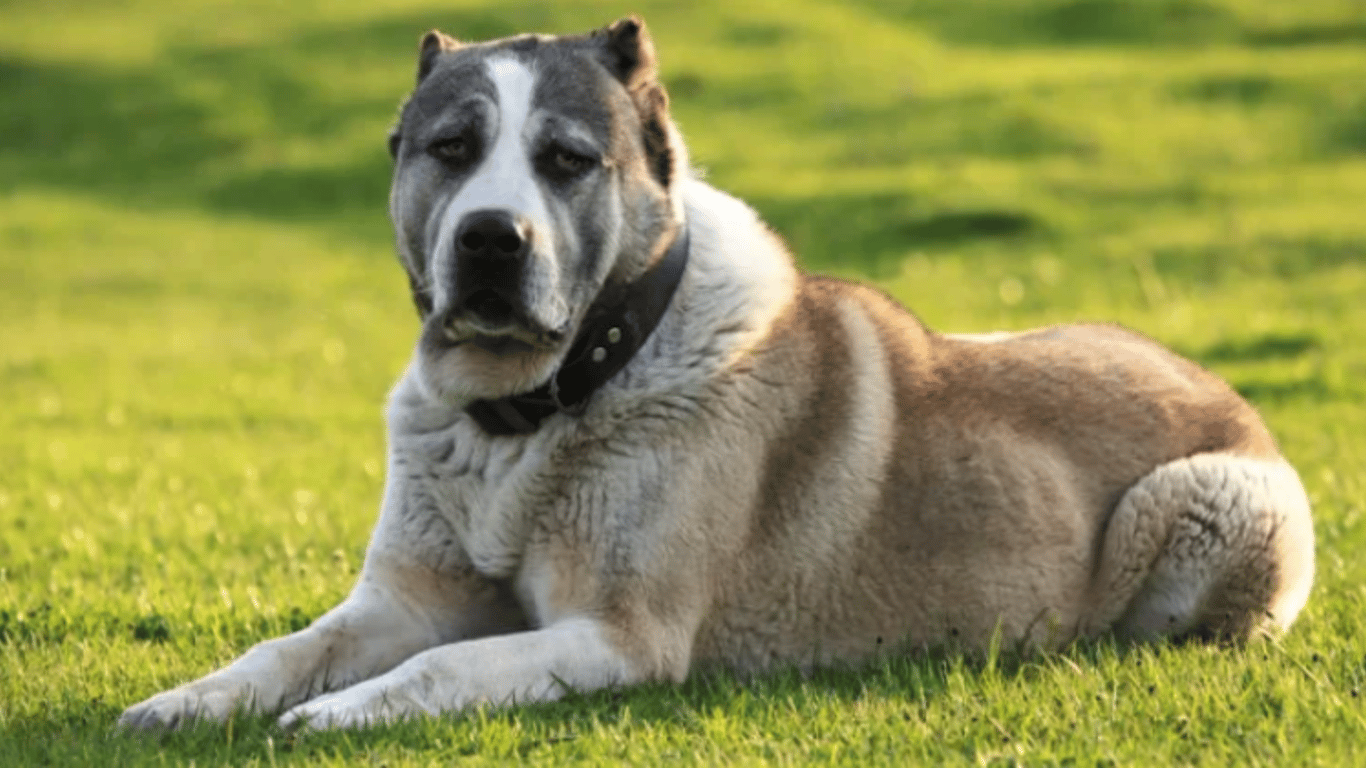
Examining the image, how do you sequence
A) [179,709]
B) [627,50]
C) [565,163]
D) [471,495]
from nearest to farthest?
[179,709]
[565,163]
[471,495]
[627,50]

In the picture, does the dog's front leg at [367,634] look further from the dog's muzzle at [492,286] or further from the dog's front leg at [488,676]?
the dog's muzzle at [492,286]

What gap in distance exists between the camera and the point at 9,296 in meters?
22.9

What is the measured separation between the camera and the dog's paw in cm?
509

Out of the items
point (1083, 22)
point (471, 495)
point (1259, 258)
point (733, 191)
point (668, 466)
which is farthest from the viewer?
point (1083, 22)

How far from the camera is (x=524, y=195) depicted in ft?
17.6

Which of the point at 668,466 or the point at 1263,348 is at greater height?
the point at 668,466

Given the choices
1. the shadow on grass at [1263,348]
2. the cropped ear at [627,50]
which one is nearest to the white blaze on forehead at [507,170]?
the cropped ear at [627,50]

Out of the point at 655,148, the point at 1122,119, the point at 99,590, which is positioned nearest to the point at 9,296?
the point at 1122,119

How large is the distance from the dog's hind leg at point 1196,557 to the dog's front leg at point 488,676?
5.46ft

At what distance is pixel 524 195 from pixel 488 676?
1303 mm

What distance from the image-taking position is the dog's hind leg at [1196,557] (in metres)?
6.16

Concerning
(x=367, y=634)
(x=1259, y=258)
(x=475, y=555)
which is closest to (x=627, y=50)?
(x=475, y=555)

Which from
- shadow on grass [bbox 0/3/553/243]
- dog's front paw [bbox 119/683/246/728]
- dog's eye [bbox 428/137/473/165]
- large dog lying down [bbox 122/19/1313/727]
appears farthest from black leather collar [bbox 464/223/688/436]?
shadow on grass [bbox 0/3/553/243]

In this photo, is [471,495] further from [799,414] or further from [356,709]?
[799,414]
